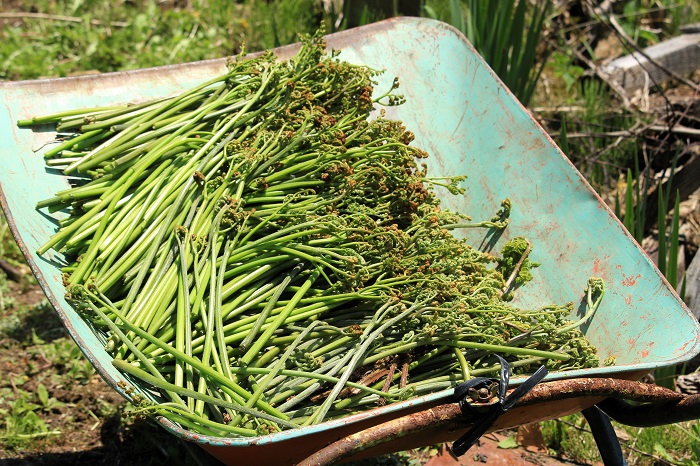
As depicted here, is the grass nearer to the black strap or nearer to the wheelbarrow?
the wheelbarrow

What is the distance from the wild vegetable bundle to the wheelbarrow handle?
14cm

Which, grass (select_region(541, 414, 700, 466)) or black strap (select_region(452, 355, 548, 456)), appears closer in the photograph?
black strap (select_region(452, 355, 548, 456))

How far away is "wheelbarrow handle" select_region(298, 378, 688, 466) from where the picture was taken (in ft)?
4.19

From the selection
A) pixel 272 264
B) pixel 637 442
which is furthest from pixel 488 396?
pixel 637 442

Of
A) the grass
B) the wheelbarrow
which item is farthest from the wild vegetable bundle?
the grass

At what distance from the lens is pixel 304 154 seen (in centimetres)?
197

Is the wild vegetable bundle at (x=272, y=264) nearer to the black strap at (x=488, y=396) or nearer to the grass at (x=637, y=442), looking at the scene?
the black strap at (x=488, y=396)

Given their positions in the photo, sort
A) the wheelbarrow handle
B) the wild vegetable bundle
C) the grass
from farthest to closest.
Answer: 1. the grass
2. the wild vegetable bundle
3. the wheelbarrow handle

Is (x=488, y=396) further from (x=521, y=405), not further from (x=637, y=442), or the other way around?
(x=637, y=442)

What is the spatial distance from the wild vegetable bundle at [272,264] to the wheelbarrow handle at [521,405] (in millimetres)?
140

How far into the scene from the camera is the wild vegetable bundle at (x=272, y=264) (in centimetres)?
153

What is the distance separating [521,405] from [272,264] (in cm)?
66

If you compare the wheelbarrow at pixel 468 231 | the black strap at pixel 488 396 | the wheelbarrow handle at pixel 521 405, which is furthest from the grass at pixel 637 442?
the black strap at pixel 488 396

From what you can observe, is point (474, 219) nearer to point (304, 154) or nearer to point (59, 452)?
point (304, 154)
